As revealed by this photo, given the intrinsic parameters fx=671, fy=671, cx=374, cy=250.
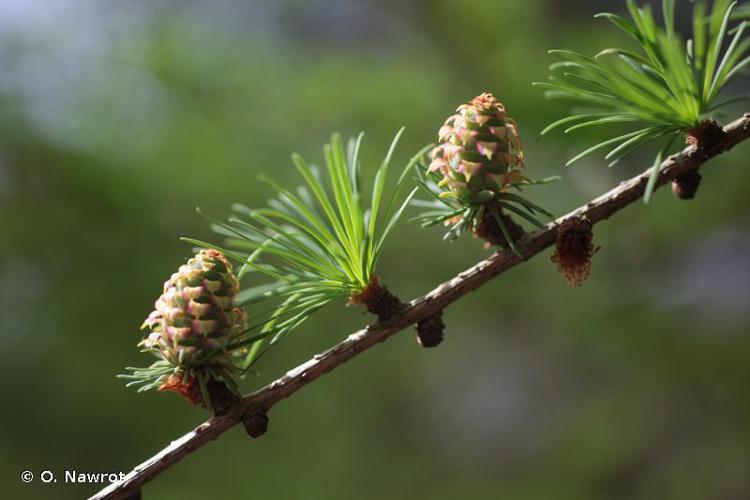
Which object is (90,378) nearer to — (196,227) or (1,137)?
(196,227)

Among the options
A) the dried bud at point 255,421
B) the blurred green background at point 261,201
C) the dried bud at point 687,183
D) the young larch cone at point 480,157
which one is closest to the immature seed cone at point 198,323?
the dried bud at point 255,421

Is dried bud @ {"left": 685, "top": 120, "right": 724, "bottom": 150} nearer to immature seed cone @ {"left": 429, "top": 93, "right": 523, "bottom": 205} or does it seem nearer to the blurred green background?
immature seed cone @ {"left": 429, "top": 93, "right": 523, "bottom": 205}

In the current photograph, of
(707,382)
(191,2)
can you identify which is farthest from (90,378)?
(707,382)

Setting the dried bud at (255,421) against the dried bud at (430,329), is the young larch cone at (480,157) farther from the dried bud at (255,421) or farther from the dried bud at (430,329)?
the dried bud at (255,421)

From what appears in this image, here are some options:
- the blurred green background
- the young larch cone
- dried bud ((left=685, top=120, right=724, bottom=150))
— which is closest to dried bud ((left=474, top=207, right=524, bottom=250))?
the young larch cone

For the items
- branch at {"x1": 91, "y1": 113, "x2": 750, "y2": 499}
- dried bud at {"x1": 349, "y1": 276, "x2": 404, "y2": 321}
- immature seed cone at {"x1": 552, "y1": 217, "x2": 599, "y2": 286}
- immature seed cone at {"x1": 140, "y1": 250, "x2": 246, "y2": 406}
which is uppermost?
immature seed cone at {"x1": 140, "y1": 250, "x2": 246, "y2": 406}

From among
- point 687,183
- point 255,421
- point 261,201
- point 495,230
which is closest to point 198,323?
point 255,421
